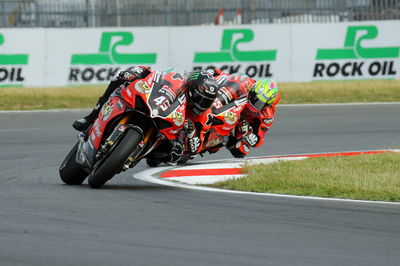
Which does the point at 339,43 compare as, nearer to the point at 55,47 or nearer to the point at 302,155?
the point at 55,47

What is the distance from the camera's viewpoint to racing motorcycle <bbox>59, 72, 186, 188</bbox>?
8719 mm

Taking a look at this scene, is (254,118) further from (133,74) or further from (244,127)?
(133,74)

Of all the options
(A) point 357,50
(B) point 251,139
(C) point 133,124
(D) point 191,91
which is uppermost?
(D) point 191,91

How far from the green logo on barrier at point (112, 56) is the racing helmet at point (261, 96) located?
430 inches

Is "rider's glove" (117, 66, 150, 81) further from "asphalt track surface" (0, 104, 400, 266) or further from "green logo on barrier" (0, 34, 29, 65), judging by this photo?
"green logo on barrier" (0, 34, 29, 65)

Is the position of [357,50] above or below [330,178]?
below

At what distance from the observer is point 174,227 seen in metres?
6.94

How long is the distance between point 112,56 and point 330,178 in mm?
12780

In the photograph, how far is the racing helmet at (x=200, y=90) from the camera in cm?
915

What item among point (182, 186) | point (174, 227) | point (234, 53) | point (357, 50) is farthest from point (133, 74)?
point (357, 50)

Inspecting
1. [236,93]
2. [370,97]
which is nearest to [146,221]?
[236,93]

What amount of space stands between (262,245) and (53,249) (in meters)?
1.39

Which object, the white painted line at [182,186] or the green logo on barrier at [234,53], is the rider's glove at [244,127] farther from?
the green logo on barrier at [234,53]

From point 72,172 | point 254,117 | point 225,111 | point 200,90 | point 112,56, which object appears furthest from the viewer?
point 112,56
